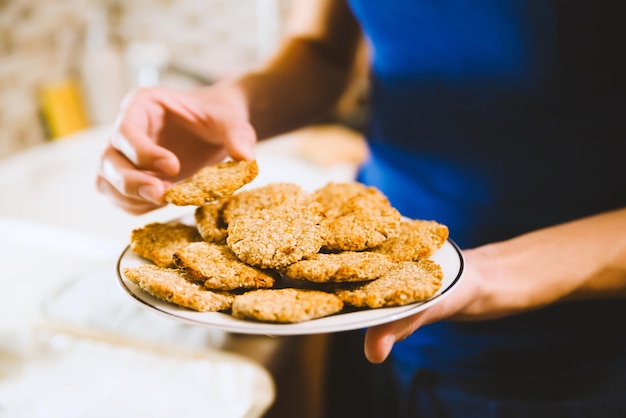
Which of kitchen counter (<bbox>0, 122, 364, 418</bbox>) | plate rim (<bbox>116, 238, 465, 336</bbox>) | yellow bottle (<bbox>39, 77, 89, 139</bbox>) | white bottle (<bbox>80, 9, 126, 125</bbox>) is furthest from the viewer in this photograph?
white bottle (<bbox>80, 9, 126, 125</bbox>)

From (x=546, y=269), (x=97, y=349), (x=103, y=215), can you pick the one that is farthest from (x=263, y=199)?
(x=103, y=215)

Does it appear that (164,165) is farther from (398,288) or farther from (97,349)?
(97,349)

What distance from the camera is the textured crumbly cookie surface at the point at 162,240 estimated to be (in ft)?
2.28

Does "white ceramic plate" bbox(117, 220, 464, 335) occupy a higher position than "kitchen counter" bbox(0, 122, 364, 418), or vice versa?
"white ceramic plate" bbox(117, 220, 464, 335)

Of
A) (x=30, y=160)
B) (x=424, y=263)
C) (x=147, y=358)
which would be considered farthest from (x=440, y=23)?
(x=30, y=160)

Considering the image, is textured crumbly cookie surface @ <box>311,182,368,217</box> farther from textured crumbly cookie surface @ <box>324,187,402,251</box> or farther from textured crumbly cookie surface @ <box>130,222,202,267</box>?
textured crumbly cookie surface @ <box>130,222,202,267</box>

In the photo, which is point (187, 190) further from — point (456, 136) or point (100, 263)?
point (100, 263)

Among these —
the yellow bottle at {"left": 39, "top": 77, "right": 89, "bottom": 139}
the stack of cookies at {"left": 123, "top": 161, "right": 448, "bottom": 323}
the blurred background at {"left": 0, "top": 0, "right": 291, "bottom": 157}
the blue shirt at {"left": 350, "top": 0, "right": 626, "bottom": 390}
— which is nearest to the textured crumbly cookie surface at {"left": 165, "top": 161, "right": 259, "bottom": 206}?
the stack of cookies at {"left": 123, "top": 161, "right": 448, "bottom": 323}

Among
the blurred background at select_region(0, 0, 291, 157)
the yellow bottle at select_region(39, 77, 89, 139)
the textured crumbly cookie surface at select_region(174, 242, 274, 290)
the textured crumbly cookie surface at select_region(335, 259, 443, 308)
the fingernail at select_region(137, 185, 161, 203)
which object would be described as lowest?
the yellow bottle at select_region(39, 77, 89, 139)

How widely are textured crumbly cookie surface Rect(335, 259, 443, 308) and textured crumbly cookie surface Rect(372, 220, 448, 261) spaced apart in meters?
0.02

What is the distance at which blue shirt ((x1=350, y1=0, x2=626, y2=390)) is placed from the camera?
0.88 m

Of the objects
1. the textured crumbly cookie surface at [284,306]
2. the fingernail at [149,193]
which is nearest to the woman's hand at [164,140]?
the fingernail at [149,193]

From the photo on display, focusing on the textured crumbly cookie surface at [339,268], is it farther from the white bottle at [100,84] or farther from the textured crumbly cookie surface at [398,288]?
the white bottle at [100,84]

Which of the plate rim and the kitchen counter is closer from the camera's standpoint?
the plate rim
